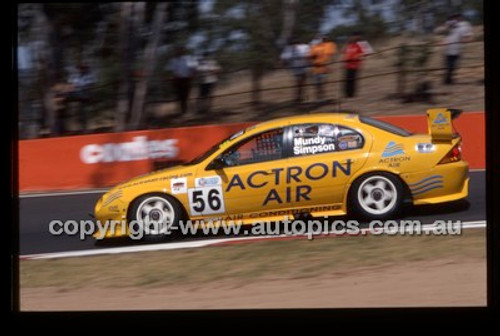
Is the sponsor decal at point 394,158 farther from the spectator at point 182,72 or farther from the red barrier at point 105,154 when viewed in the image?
the spectator at point 182,72

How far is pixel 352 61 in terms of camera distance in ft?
45.2

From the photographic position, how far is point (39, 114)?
47.0 feet

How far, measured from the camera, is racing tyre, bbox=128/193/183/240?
951 cm

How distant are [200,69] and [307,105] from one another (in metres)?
2.46

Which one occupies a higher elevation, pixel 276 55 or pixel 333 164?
pixel 276 55

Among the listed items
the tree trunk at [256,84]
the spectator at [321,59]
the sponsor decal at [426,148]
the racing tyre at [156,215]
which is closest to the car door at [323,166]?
the sponsor decal at [426,148]

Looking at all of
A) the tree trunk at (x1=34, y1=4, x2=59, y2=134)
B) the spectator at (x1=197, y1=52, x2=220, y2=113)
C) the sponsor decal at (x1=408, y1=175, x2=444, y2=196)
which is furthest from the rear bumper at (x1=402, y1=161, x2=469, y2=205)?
the tree trunk at (x1=34, y1=4, x2=59, y2=134)

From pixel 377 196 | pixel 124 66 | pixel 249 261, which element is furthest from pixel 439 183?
pixel 124 66

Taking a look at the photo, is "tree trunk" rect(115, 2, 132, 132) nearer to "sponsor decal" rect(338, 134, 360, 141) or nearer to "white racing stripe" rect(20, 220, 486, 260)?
"white racing stripe" rect(20, 220, 486, 260)

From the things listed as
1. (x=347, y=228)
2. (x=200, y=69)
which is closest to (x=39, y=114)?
(x=200, y=69)

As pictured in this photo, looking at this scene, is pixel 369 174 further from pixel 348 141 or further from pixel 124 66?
pixel 124 66

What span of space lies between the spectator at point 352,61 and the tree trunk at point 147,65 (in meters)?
3.31

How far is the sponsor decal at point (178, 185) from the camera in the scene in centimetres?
948

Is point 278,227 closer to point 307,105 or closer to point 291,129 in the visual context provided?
point 291,129
